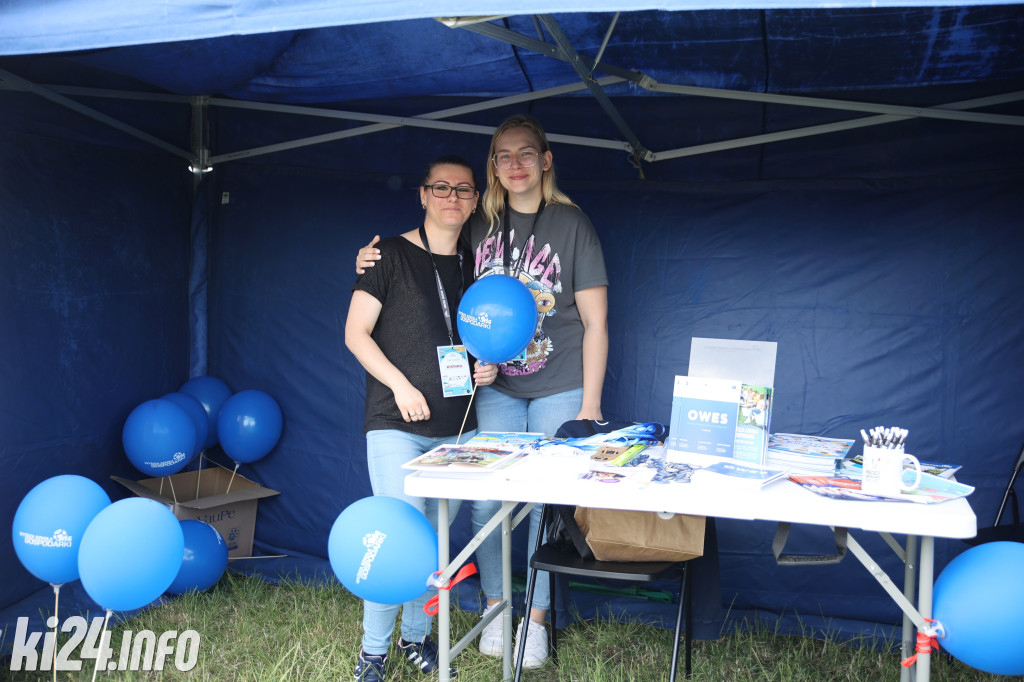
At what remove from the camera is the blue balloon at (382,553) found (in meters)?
1.99

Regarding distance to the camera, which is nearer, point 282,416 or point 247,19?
point 247,19

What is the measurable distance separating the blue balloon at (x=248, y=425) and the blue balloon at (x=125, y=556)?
3.59 ft

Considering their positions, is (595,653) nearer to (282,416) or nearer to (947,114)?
(282,416)

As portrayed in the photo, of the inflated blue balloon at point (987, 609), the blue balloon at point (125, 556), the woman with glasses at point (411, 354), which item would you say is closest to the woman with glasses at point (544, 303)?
the woman with glasses at point (411, 354)

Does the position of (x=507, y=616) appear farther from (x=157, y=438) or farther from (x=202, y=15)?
(x=202, y=15)

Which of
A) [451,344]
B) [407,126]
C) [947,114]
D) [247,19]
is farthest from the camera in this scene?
[407,126]

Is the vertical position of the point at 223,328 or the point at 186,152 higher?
the point at 186,152

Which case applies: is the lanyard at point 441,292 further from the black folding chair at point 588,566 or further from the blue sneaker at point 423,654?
the blue sneaker at point 423,654

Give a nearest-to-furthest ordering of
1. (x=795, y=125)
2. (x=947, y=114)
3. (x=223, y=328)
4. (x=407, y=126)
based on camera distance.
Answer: (x=947, y=114) < (x=795, y=125) < (x=407, y=126) < (x=223, y=328)

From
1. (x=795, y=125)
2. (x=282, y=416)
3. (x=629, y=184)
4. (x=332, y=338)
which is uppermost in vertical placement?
(x=795, y=125)

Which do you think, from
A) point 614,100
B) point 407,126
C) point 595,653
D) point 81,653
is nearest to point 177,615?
point 81,653

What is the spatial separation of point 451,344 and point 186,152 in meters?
1.91

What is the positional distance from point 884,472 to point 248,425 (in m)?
2.61

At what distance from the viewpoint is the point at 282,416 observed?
12.0 feet
